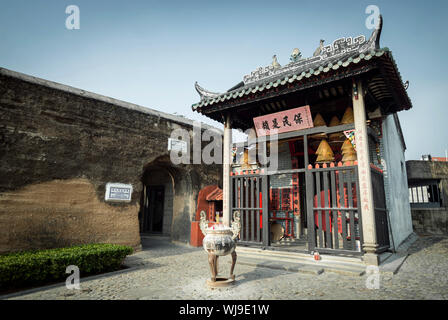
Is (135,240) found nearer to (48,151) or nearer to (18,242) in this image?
(18,242)

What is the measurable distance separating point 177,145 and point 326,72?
691 centimetres

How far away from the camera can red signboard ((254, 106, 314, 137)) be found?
7098 millimetres

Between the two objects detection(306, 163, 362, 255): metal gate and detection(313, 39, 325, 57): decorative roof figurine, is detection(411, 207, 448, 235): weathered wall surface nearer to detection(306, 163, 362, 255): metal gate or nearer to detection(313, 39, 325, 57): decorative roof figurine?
detection(306, 163, 362, 255): metal gate

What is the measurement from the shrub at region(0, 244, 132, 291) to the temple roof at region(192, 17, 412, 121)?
5.01 m

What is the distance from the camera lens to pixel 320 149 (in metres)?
7.26

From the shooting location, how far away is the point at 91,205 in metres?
8.52

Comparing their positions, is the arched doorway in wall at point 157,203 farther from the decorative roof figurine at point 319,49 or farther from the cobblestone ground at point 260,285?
the decorative roof figurine at point 319,49

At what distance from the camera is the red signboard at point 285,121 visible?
7.10 meters

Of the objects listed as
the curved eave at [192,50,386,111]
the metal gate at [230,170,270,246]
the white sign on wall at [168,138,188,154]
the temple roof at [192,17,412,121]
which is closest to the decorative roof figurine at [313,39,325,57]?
the temple roof at [192,17,412,121]

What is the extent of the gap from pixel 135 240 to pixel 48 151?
13.5ft

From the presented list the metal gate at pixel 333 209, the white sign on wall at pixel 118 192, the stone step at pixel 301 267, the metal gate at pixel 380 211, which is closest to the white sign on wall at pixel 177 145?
the white sign on wall at pixel 118 192

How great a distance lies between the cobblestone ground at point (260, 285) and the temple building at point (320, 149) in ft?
3.11

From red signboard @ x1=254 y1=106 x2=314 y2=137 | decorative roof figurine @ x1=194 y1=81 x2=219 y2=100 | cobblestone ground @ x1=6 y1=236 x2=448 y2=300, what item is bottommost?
cobblestone ground @ x1=6 y1=236 x2=448 y2=300
